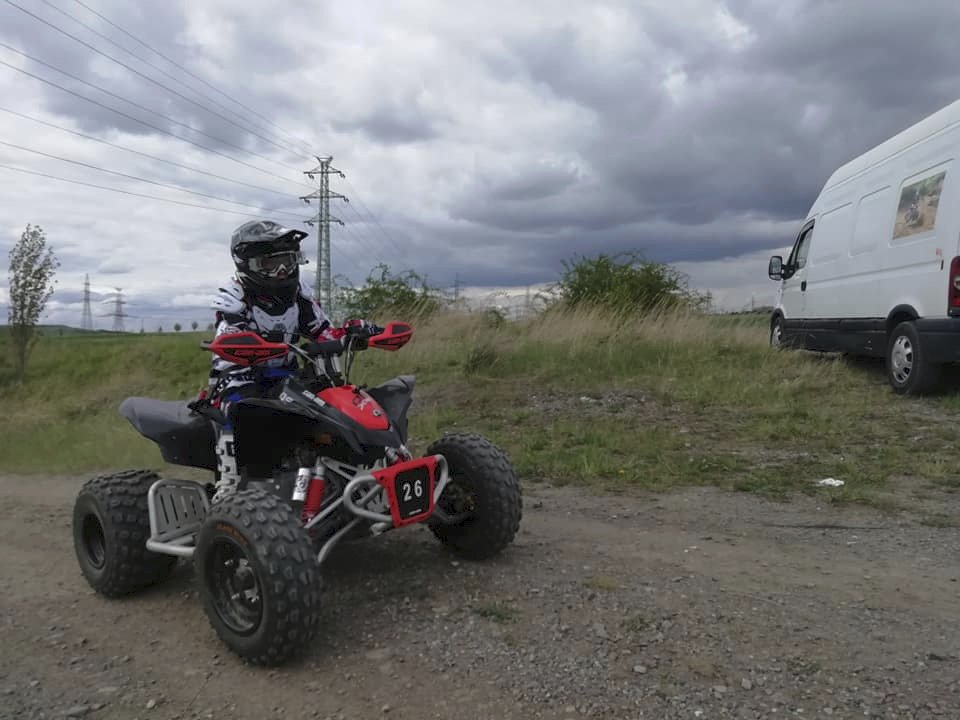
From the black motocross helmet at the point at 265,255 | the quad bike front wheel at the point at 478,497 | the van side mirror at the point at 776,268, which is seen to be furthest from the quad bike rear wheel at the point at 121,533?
the van side mirror at the point at 776,268

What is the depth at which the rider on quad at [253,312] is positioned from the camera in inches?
151

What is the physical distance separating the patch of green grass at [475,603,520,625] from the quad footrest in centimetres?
147

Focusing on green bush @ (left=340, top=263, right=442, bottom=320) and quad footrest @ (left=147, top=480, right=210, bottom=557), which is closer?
quad footrest @ (left=147, top=480, right=210, bottom=557)

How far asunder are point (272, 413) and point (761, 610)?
2463 millimetres

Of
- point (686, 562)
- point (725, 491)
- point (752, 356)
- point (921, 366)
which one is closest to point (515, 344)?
point (752, 356)

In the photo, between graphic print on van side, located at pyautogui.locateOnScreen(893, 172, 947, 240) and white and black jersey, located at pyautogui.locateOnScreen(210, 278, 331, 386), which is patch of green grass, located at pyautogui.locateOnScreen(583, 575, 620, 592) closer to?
white and black jersey, located at pyautogui.locateOnScreen(210, 278, 331, 386)

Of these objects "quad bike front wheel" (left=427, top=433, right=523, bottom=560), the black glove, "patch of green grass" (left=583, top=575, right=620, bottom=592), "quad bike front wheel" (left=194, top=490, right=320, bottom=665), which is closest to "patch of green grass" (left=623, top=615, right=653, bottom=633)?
"patch of green grass" (left=583, top=575, right=620, bottom=592)

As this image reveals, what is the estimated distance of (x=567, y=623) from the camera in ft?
11.0

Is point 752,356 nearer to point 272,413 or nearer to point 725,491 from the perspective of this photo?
point 725,491

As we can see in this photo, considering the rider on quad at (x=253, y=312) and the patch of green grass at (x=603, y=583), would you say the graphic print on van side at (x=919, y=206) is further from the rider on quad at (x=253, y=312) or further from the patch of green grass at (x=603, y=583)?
the rider on quad at (x=253, y=312)

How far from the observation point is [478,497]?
399cm

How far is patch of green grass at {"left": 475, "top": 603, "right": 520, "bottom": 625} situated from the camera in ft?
11.2

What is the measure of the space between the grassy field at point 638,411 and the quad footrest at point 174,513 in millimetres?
3001

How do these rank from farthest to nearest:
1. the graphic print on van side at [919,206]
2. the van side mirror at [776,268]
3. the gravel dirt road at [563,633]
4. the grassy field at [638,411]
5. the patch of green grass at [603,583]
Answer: the van side mirror at [776,268], the graphic print on van side at [919,206], the grassy field at [638,411], the patch of green grass at [603,583], the gravel dirt road at [563,633]
